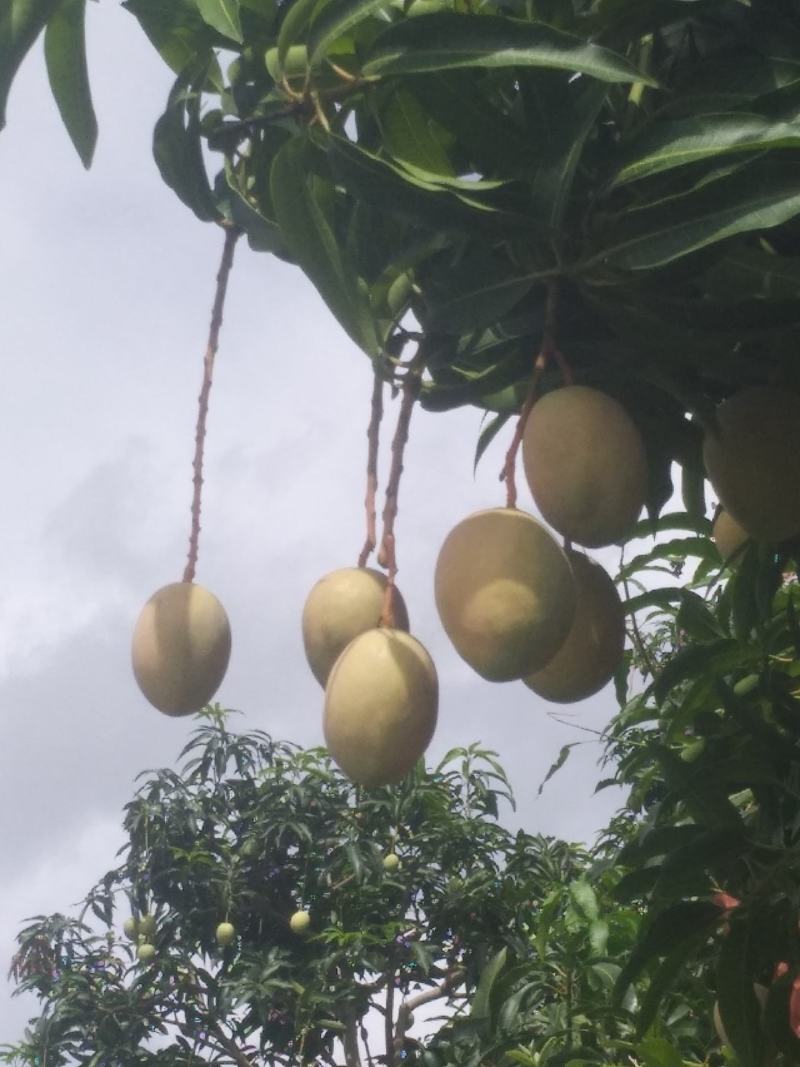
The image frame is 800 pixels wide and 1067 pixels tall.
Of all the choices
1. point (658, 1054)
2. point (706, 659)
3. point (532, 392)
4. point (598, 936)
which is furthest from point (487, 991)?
point (532, 392)

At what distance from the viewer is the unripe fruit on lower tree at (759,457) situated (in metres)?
0.94

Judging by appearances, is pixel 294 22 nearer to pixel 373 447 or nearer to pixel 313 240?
pixel 313 240

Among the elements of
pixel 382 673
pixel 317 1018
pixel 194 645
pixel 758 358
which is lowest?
pixel 382 673

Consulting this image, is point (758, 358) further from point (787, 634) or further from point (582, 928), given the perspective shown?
point (582, 928)

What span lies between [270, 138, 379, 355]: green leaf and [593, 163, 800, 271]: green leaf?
6.5 inches

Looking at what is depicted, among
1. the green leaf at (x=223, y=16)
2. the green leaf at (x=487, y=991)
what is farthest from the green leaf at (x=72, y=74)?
the green leaf at (x=487, y=991)

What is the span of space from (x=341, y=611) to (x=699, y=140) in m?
0.35

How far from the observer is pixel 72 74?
3.23ft

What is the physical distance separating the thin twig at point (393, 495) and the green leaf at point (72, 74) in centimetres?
Answer: 32

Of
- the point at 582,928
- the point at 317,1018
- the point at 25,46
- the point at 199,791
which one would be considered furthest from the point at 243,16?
the point at 199,791

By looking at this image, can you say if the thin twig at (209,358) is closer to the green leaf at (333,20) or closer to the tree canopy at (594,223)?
the tree canopy at (594,223)

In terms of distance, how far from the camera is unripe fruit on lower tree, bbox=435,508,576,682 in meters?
0.79

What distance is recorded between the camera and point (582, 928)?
1.93 meters

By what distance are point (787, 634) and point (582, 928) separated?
704 mm
